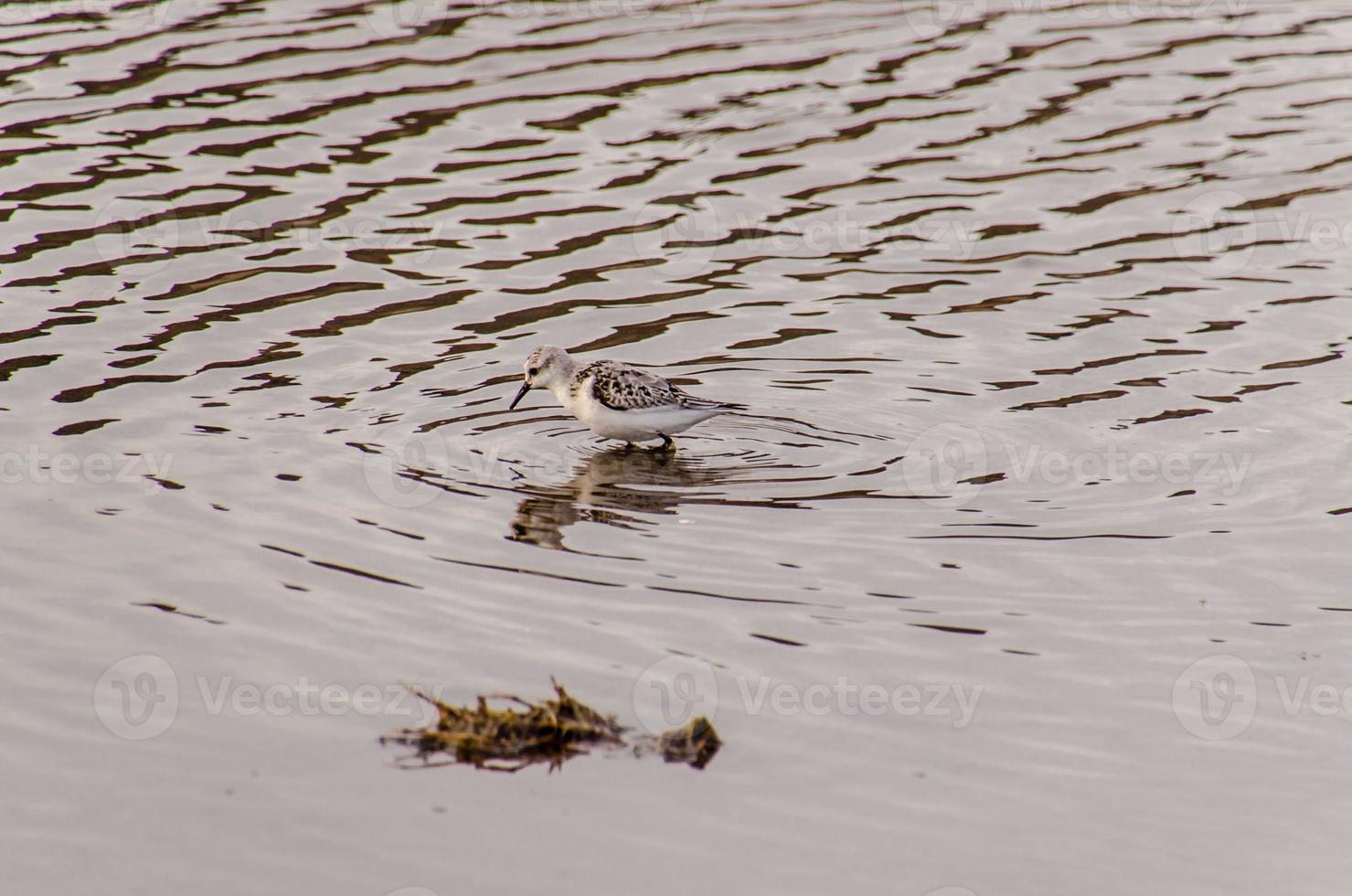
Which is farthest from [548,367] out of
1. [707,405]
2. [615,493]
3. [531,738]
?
[531,738]

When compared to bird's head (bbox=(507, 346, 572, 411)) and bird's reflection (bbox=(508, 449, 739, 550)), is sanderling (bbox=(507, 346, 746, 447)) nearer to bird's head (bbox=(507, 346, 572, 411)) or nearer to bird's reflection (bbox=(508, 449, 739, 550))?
bird's head (bbox=(507, 346, 572, 411))

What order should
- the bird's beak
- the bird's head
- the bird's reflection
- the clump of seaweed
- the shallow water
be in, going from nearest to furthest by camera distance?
the shallow water, the clump of seaweed, the bird's reflection, the bird's head, the bird's beak

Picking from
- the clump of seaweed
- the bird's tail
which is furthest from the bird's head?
the clump of seaweed

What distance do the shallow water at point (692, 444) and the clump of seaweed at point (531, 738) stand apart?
17 centimetres

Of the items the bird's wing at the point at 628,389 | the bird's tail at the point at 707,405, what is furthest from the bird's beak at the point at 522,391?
the bird's tail at the point at 707,405

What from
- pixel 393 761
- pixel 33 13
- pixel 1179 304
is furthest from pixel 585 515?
pixel 33 13

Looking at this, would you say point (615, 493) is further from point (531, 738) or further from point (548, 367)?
point (531, 738)

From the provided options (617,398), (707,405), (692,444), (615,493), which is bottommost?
(692,444)

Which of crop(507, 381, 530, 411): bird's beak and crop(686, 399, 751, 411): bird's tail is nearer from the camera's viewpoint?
crop(686, 399, 751, 411): bird's tail

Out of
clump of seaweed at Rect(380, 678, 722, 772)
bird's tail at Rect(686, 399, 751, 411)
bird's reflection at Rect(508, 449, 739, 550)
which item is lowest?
bird's reflection at Rect(508, 449, 739, 550)

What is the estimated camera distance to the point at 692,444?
15414 mm

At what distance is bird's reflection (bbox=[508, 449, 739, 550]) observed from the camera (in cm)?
1297

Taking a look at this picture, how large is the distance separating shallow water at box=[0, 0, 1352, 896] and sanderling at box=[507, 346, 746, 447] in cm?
41

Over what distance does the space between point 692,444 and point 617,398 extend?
3.78 ft
